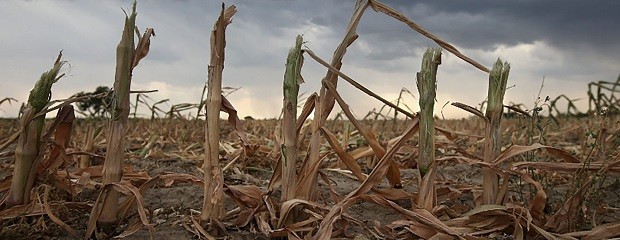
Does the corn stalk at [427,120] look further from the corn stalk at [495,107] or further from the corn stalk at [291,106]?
the corn stalk at [291,106]

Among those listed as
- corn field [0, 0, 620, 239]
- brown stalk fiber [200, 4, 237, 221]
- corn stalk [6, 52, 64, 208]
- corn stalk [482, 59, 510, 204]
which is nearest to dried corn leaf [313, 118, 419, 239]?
corn field [0, 0, 620, 239]

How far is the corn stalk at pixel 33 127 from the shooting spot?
2.17 metres

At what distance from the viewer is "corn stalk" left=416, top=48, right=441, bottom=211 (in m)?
2.12

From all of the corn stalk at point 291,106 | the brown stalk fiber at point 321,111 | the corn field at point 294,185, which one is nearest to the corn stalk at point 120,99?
the corn field at point 294,185

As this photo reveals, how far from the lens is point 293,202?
81.0 inches

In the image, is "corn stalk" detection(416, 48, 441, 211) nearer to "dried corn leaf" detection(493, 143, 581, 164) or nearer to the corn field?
the corn field

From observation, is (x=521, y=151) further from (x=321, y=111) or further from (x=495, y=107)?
(x=321, y=111)

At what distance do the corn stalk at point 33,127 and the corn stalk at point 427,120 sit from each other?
125 cm

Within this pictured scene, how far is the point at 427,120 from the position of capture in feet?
7.00

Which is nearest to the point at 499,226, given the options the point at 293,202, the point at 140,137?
the point at 293,202

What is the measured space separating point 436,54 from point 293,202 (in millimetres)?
689

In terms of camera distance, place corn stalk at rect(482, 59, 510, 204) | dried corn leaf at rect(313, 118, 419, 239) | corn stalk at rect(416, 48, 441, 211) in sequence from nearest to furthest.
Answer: dried corn leaf at rect(313, 118, 419, 239) < corn stalk at rect(416, 48, 441, 211) < corn stalk at rect(482, 59, 510, 204)

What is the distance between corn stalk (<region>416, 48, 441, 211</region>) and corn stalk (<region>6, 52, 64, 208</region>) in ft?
4.10

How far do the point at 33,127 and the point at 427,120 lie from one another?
4.38 ft
